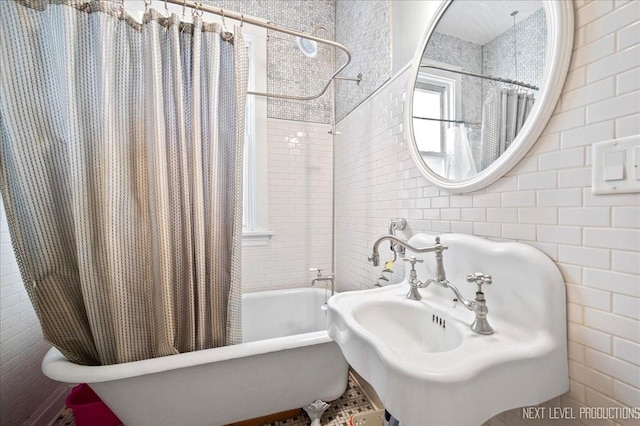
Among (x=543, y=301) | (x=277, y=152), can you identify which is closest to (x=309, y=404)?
(x=543, y=301)

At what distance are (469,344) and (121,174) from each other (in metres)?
1.46

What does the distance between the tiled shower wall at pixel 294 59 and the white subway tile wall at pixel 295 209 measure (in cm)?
13

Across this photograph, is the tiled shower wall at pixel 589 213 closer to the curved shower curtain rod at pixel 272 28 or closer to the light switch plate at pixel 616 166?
the light switch plate at pixel 616 166

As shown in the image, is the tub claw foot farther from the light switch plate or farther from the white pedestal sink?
the light switch plate

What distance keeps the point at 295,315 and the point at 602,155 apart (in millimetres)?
1991

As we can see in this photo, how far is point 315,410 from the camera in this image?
4.68 ft

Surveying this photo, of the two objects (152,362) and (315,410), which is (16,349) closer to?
(152,362)

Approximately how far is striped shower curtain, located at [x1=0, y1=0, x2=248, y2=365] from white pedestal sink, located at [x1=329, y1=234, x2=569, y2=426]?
774 millimetres

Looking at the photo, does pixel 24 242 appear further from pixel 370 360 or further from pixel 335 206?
pixel 335 206

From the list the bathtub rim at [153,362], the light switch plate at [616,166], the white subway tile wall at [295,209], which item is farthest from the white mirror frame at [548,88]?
the white subway tile wall at [295,209]

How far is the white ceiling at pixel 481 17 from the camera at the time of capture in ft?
2.89

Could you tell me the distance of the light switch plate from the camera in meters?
0.59

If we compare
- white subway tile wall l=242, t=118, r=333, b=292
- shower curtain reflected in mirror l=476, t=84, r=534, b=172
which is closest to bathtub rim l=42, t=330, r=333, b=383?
white subway tile wall l=242, t=118, r=333, b=292

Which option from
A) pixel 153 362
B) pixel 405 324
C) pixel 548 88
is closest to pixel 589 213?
pixel 548 88
